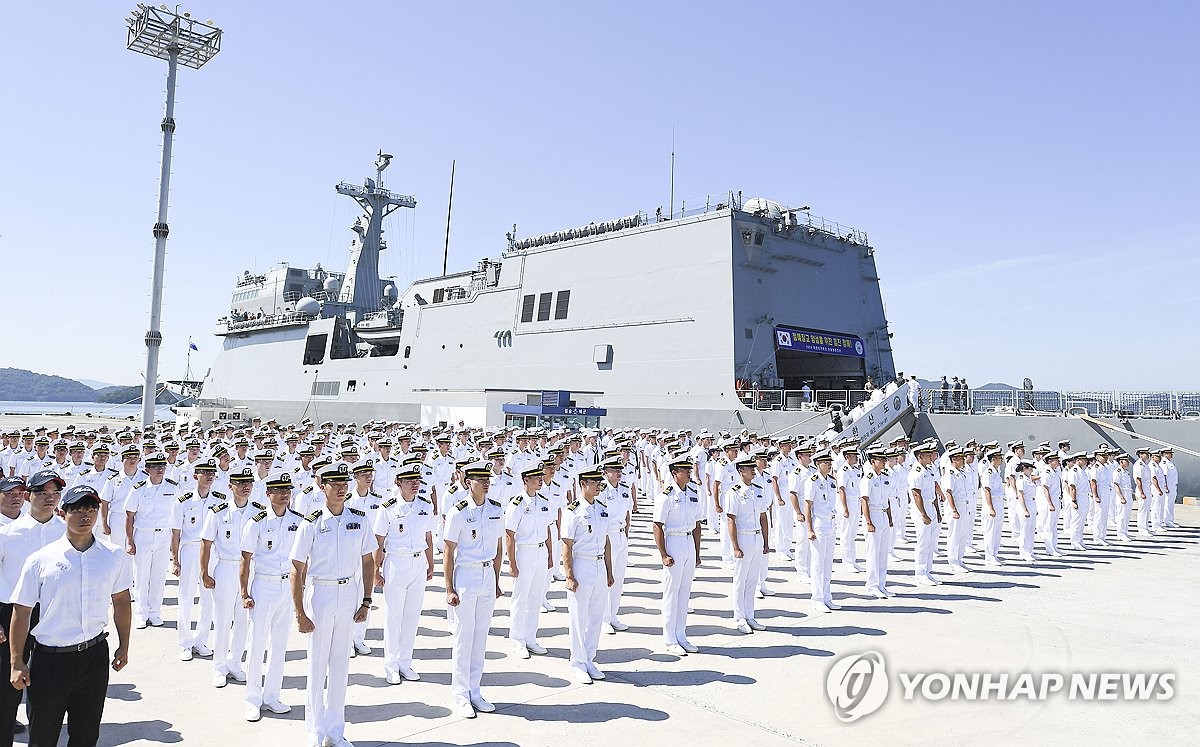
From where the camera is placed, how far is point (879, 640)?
22.1 ft

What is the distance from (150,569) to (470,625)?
4083mm

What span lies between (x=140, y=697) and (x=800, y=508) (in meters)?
7.38

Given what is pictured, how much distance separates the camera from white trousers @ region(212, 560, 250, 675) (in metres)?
5.43

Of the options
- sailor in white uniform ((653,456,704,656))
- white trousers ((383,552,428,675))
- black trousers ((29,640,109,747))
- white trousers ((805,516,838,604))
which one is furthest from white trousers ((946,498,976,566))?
black trousers ((29,640,109,747))

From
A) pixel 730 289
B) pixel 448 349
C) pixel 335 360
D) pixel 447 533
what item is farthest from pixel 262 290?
pixel 447 533

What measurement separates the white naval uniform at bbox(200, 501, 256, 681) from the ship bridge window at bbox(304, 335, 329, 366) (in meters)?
29.5

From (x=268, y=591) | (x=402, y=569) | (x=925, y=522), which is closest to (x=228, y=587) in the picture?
(x=268, y=591)

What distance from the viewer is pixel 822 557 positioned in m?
8.13

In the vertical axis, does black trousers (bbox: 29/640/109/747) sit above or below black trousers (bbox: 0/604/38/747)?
above

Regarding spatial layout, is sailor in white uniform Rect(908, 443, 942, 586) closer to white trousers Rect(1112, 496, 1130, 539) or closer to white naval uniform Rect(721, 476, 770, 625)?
white naval uniform Rect(721, 476, 770, 625)

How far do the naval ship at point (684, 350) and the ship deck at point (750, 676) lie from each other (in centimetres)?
894

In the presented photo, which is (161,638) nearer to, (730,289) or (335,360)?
(730,289)

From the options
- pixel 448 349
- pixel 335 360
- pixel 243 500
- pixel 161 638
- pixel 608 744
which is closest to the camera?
pixel 608 744

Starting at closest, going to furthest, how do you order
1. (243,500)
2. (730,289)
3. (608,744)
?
(608,744)
(243,500)
(730,289)
